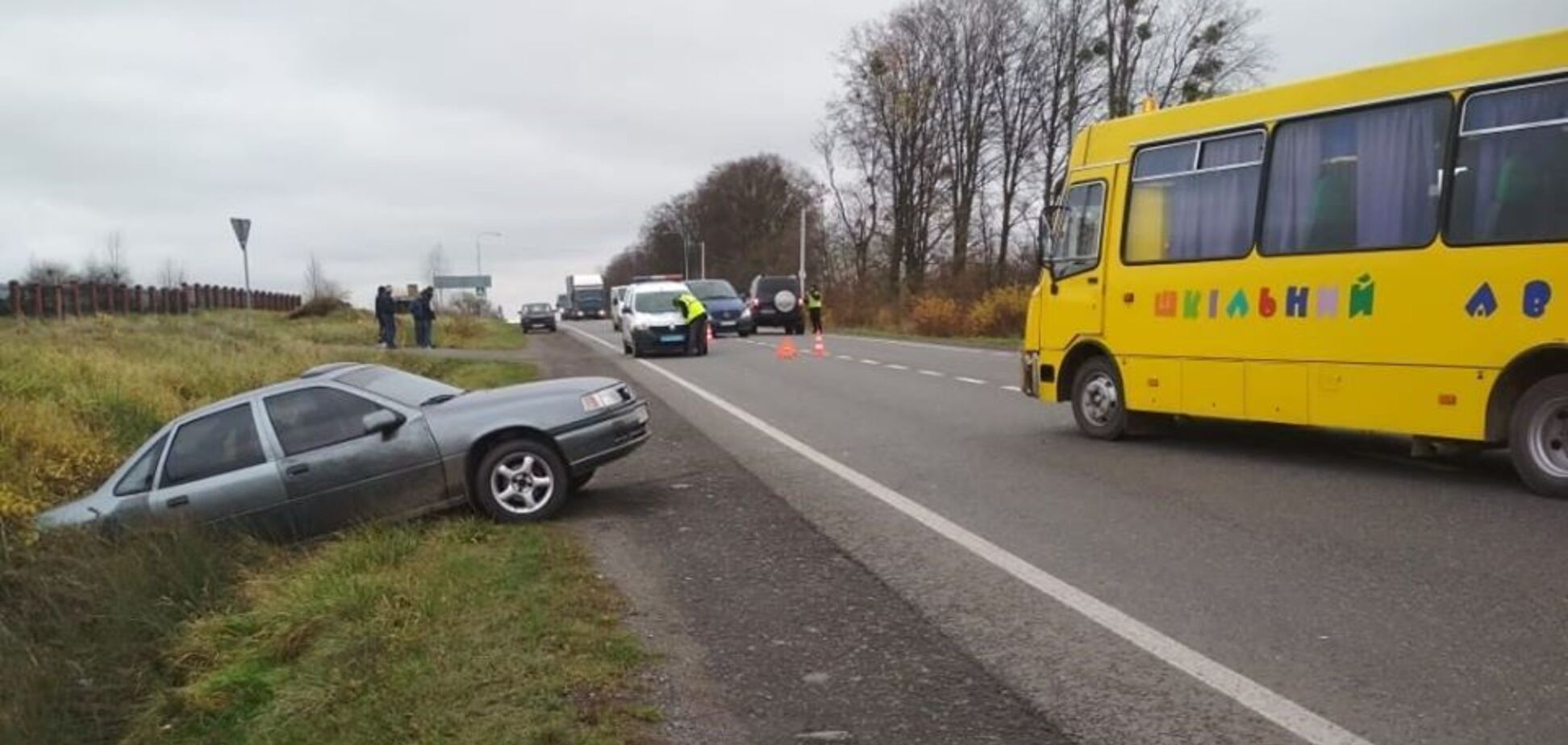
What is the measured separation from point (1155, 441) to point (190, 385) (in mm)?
13003

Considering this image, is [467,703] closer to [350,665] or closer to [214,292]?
[350,665]

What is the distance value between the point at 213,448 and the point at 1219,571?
21.6 feet

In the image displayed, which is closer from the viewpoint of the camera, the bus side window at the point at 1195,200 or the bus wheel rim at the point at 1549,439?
the bus wheel rim at the point at 1549,439

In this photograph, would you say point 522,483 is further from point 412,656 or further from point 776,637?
point 776,637

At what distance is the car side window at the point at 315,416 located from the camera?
8250mm

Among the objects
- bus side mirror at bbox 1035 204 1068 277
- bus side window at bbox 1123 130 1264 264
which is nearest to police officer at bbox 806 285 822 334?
bus side mirror at bbox 1035 204 1068 277

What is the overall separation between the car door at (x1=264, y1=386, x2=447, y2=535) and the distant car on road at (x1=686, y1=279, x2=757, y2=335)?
29.4m

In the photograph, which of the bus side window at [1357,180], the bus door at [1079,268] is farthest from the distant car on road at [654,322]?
the bus side window at [1357,180]

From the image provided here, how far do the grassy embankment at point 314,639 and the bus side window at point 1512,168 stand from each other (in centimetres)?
632

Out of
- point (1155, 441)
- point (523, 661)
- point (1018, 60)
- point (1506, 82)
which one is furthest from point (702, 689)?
point (1018, 60)

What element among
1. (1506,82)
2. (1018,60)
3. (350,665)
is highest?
(1018,60)

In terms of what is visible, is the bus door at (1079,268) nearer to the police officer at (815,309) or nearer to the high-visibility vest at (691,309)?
the high-visibility vest at (691,309)

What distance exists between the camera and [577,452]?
27.8 ft

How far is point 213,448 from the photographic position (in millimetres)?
8336
